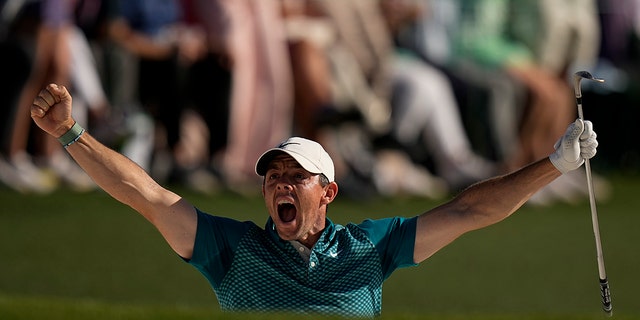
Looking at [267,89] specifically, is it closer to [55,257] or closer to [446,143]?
[446,143]

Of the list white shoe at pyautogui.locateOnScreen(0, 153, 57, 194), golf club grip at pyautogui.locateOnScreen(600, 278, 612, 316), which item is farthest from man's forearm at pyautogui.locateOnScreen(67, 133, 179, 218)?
white shoe at pyautogui.locateOnScreen(0, 153, 57, 194)

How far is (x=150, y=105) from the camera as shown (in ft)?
50.3

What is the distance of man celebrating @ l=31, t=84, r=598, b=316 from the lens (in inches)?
216

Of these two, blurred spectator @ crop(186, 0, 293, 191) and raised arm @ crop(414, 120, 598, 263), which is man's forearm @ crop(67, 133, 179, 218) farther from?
blurred spectator @ crop(186, 0, 293, 191)

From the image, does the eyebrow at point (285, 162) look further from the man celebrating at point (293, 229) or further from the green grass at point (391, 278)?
the green grass at point (391, 278)

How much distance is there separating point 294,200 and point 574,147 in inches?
44.2

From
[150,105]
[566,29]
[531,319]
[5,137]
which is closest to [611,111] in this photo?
[566,29]

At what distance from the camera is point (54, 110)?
18.2ft

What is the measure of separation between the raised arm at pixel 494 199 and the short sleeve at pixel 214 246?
0.73 metres

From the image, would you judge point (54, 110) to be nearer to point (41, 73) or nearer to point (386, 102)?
point (41, 73)

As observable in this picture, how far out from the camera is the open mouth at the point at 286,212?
5.61 m

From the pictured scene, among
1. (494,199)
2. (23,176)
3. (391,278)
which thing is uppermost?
(23,176)

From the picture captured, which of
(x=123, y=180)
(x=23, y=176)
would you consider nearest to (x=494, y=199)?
(x=123, y=180)

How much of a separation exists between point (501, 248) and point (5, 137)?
5.11m
